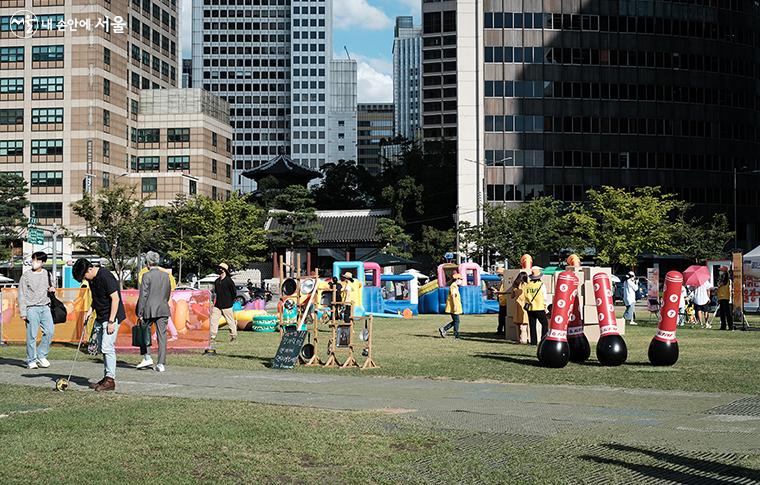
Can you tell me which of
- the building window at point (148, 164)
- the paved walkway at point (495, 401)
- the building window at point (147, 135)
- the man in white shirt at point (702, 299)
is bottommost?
the paved walkway at point (495, 401)

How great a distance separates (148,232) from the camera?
64.6 metres

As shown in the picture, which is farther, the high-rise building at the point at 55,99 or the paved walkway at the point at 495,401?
the high-rise building at the point at 55,99

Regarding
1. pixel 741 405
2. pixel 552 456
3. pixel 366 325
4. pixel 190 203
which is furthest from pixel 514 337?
pixel 190 203

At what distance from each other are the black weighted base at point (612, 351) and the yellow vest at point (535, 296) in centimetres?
538

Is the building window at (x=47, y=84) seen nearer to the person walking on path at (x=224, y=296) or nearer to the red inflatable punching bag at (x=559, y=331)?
the person walking on path at (x=224, y=296)

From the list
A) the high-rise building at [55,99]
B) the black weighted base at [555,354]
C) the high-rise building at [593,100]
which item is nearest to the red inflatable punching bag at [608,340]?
the black weighted base at [555,354]

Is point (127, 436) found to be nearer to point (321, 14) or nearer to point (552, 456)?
point (552, 456)

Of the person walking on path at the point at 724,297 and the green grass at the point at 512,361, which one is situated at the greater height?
the person walking on path at the point at 724,297

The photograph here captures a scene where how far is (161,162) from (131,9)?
1492 centimetres

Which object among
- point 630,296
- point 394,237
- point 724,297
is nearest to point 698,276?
point 724,297

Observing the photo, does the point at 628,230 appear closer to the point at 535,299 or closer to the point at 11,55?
the point at 535,299

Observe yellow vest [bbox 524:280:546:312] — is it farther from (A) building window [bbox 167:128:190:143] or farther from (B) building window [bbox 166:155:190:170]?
(A) building window [bbox 167:128:190:143]

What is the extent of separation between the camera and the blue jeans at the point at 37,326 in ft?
54.0

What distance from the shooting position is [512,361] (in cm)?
1833
